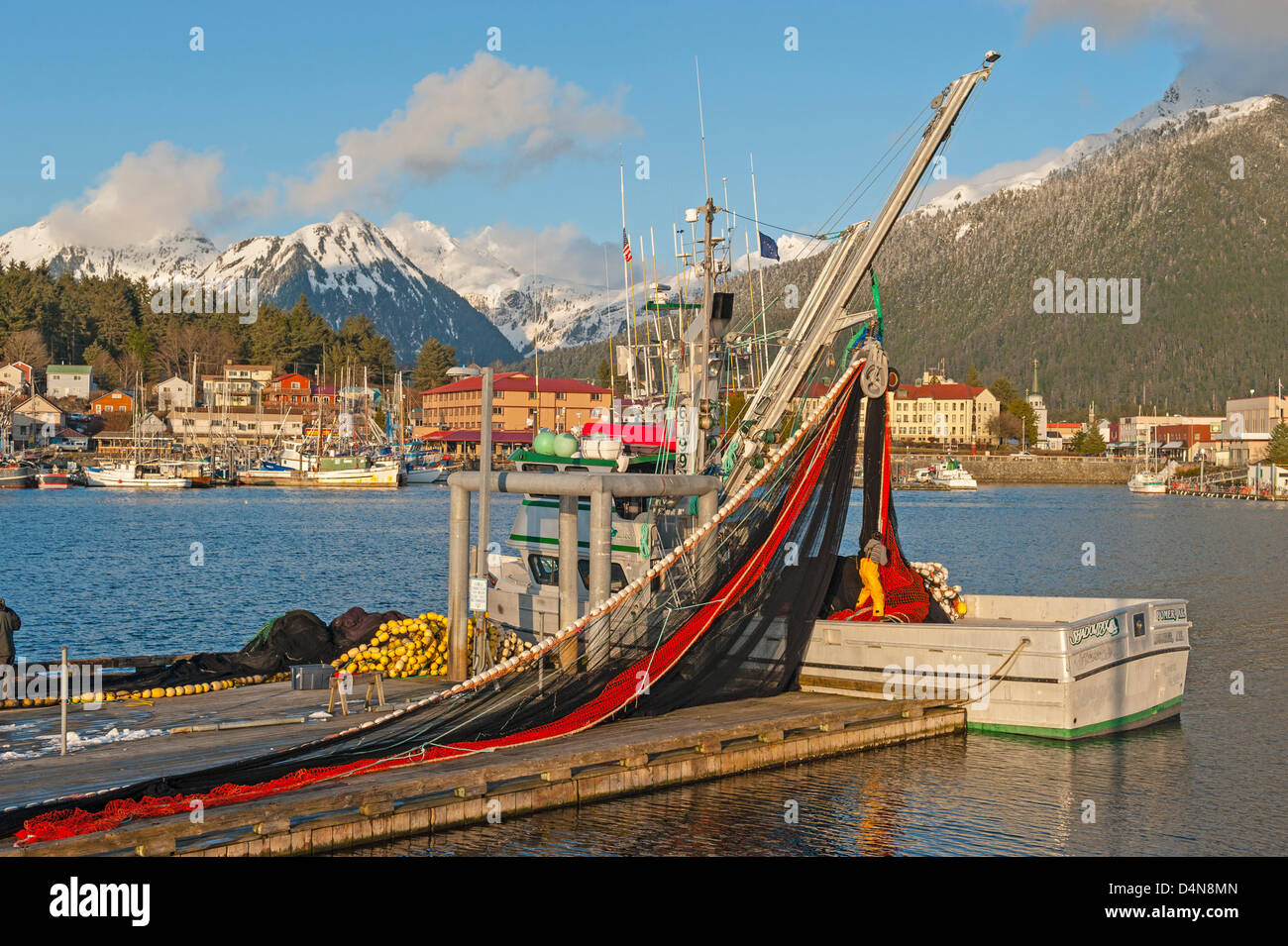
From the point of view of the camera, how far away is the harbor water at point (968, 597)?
49.4 ft

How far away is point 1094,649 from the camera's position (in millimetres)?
18969

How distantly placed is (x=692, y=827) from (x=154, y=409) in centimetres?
19147

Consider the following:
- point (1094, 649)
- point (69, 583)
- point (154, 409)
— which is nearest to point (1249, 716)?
point (1094, 649)

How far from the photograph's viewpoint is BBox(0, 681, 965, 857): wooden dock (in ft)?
40.8

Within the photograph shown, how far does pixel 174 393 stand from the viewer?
630 ft

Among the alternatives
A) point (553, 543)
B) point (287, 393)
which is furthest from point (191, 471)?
point (553, 543)

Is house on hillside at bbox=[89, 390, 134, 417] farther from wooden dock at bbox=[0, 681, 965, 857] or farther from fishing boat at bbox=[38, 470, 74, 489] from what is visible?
wooden dock at bbox=[0, 681, 965, 857]

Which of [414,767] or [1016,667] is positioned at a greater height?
[1016,667]

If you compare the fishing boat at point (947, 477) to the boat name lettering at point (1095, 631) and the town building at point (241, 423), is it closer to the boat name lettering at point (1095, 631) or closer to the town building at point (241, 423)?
the town building at point (241, 423)

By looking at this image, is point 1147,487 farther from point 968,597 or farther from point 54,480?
point 968,597

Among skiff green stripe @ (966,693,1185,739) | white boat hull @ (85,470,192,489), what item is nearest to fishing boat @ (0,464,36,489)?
white boat hull @ (85,470,192,489)

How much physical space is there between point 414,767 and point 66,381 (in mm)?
191036

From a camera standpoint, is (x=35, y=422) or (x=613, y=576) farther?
(x=35, y=422)
